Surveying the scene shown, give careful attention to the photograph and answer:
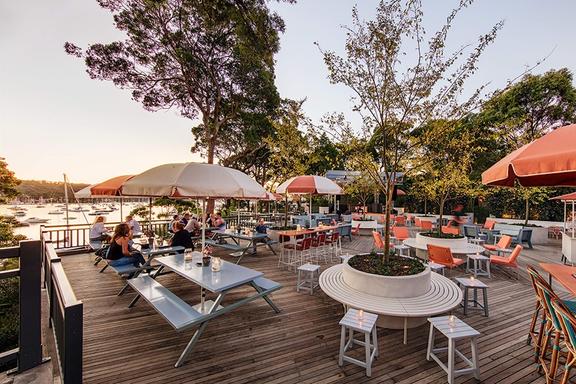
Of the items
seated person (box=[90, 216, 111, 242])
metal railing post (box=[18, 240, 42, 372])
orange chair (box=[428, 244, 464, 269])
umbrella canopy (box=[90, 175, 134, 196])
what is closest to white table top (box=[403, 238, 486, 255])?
orange chair (box=[428, 244, 464, 269])

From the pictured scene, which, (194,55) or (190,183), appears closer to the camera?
(190,183)

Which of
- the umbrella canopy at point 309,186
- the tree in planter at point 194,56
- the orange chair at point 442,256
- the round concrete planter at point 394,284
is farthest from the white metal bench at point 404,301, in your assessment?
the tree in planter at point 194,56

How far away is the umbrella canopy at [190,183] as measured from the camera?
131 inches

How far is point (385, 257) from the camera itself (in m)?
4.55

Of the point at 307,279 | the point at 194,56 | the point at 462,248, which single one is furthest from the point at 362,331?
the point at 194,56

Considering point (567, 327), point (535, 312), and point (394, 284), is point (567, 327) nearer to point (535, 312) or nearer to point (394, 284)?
point (535, 312)

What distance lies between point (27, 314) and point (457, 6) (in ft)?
26.5

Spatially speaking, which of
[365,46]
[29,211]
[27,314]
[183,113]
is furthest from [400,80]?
[29,211]

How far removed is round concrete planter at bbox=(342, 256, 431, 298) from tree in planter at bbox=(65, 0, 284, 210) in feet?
40.0

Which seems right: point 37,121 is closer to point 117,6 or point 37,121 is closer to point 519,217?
point 117,6

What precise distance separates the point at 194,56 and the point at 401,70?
1261 cm

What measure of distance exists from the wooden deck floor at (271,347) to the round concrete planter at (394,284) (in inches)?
22.9

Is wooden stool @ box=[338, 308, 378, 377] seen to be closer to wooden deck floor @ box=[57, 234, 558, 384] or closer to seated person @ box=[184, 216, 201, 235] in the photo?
wooden deck floor @ box=[57, 234, 558, 384]

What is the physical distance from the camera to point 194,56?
13172mm
